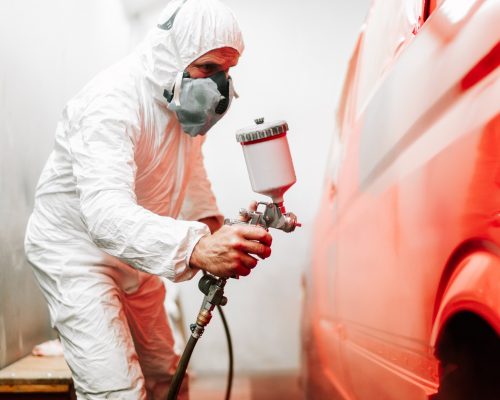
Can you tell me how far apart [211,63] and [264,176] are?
49cm

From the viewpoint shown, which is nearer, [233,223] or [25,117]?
[233,223]

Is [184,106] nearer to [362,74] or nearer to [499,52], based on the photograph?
[362,74]

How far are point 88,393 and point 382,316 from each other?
35.7 inches

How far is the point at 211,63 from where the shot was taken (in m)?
1.88

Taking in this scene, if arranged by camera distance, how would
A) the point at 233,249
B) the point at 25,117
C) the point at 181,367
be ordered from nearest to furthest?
the point at 233,249
the point at 181,367
the point at 25,117

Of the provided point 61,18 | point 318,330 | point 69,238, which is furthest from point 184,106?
point 61,18

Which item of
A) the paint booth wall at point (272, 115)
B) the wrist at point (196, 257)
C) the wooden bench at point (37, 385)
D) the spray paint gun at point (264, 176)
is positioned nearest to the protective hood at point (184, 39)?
the spray paint gun at point (264, 176)

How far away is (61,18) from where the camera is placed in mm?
3355

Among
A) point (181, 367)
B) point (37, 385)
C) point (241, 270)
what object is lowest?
point (37, 385)

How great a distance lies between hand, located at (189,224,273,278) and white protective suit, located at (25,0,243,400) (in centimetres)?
6

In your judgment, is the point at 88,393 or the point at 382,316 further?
the point at 88,393

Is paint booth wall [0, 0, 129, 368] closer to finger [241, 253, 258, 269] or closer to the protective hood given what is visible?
the protective hood

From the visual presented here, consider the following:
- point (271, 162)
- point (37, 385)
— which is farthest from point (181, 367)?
point (37, 385)

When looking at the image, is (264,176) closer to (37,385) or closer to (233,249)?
(233,249)
